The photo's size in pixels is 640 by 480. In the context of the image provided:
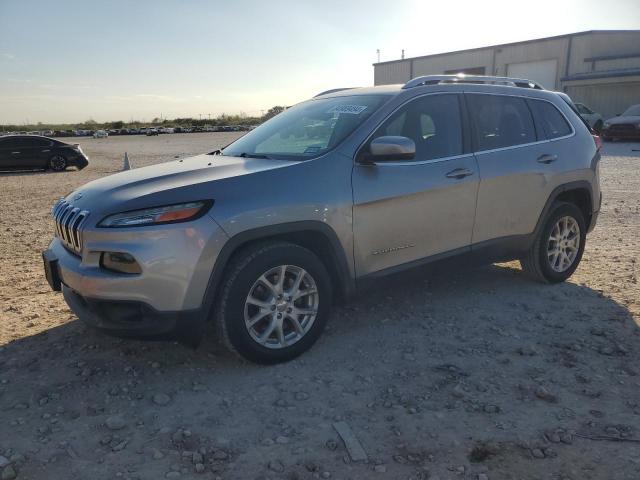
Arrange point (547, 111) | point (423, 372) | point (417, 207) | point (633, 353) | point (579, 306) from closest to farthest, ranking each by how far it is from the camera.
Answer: point (423, 372) → point (633, 353) → point (417, 207) → point (579, 306) → point (547, 111)

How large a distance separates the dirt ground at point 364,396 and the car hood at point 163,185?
3.67 ft

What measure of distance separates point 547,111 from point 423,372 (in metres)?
3.01

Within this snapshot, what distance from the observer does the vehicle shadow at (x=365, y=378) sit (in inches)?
111

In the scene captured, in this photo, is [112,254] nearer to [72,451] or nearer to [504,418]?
[72,451]

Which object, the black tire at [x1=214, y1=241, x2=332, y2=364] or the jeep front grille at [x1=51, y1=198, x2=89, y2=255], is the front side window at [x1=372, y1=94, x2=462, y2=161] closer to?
the black tire at [x1=214, y1=241, x2=332, y2=364]

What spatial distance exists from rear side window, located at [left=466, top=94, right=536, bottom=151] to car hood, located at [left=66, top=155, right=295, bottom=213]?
1816mm

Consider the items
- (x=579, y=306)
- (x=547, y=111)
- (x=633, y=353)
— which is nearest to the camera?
(x=633, y=353)

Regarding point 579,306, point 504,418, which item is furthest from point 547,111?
point 504,418

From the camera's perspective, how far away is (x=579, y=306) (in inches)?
176

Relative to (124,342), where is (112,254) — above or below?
above

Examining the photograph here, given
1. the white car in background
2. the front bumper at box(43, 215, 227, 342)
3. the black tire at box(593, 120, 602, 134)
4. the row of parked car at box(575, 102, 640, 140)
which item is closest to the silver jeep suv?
the front bumper at box(43, 215, 227, 342)

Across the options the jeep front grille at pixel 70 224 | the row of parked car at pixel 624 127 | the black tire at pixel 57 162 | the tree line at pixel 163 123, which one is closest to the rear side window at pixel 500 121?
the jeep front grille at pixel 70 224

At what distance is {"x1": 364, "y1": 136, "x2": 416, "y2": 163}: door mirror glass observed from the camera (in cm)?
348

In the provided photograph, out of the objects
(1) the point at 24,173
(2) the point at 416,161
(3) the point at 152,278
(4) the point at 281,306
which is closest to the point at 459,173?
(2) the point at 416,161
